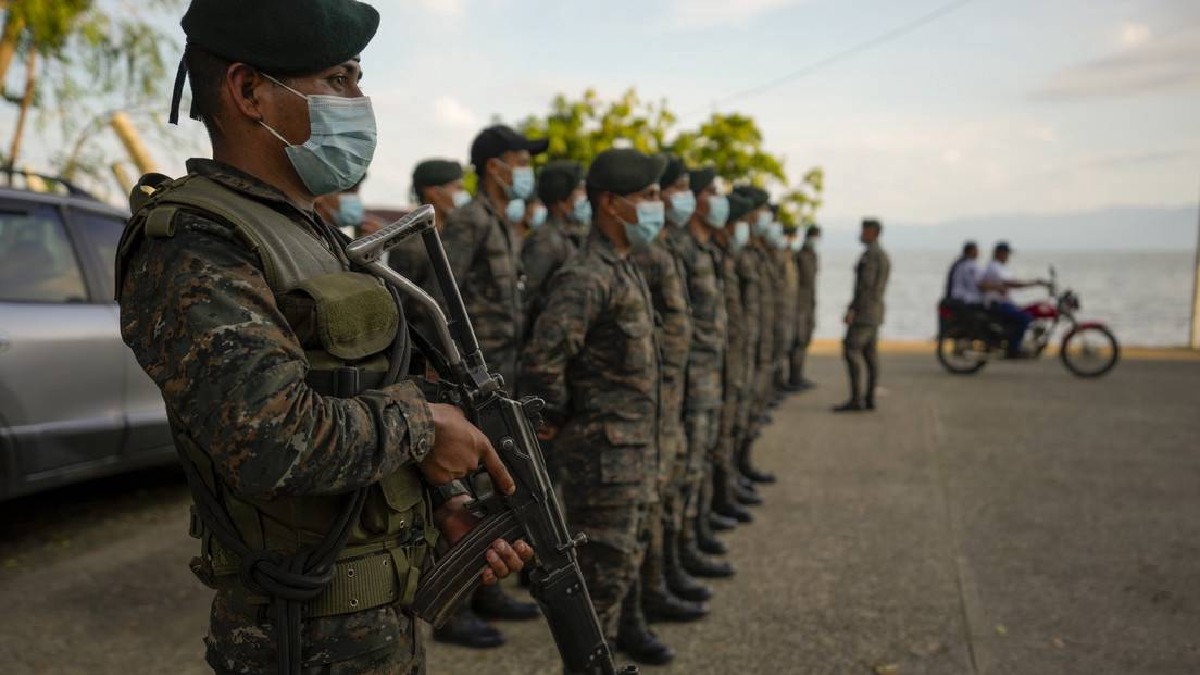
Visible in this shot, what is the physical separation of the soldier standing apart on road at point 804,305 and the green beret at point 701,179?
5.42 metres

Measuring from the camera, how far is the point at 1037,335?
13.0 meters

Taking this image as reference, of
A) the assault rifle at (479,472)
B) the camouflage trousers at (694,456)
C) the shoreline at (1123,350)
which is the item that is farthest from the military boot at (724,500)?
the shoreline at (1123,350)

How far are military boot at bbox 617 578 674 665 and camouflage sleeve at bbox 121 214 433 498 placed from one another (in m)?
2.59

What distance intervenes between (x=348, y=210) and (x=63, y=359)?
7.11 feet

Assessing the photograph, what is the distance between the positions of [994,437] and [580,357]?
6073 mm

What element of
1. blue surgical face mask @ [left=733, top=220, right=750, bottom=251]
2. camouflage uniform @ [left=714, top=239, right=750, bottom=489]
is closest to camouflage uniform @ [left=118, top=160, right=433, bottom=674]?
camouflage uniform @ [left=714, top=239, right=750, bottom=489]

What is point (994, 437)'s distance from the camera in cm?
875

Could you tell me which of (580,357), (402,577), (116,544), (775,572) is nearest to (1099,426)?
(775,572)

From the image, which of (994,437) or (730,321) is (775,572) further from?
(994,437)

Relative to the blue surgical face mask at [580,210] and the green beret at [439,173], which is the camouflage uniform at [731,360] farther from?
the green beret at [439,173]

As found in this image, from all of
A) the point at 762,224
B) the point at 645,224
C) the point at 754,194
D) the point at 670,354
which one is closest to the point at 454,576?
the point at 645,224

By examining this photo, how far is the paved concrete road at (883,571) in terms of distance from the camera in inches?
158

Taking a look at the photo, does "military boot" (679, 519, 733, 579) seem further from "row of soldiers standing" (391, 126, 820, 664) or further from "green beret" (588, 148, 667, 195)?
"green beret" (588, 148, 667, 195)

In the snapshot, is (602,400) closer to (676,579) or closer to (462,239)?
(676,579)
